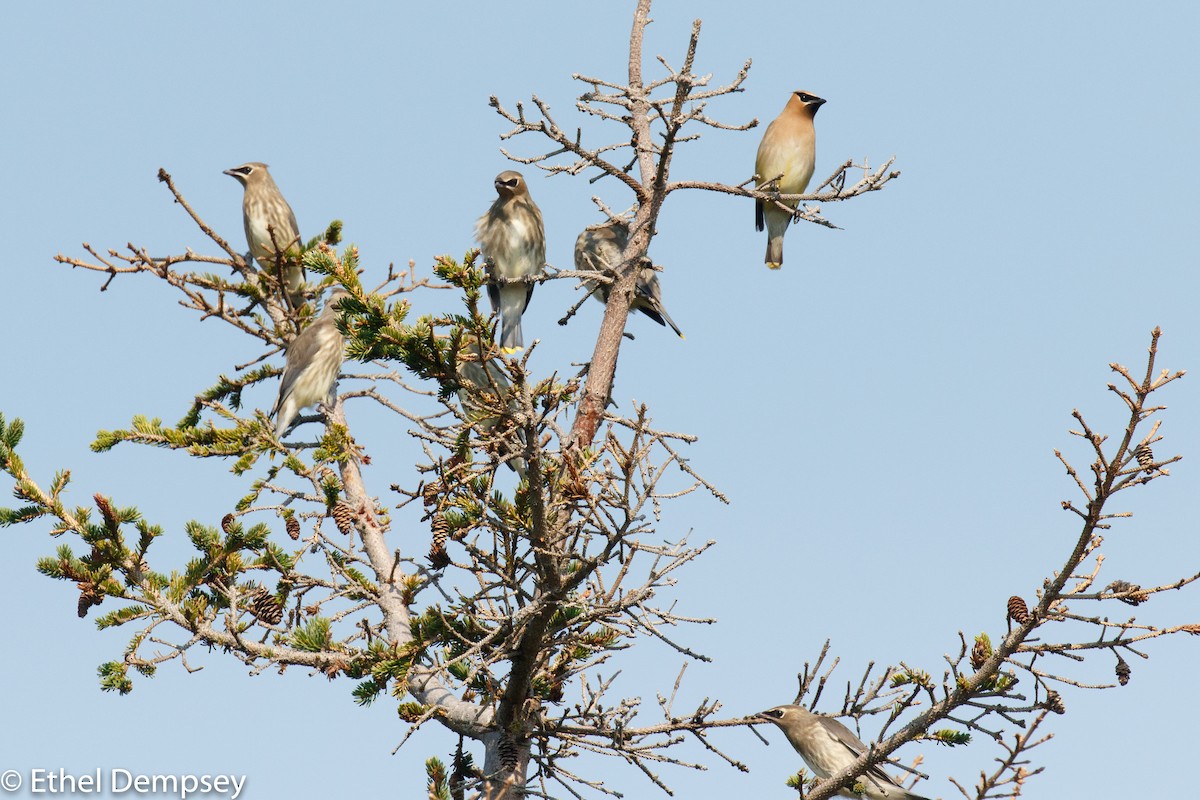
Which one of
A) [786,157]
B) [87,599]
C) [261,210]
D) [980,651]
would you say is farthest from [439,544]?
[786,157]

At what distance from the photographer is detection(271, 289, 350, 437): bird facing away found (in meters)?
6.29

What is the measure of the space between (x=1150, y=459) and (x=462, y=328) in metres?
1.89

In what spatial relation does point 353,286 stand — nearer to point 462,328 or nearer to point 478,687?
point 462,328

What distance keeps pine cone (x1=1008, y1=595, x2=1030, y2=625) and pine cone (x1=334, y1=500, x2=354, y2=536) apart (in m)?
2.53

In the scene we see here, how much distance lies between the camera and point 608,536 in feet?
13.0

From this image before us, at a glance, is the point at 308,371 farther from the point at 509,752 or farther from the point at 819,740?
the point at 819,740

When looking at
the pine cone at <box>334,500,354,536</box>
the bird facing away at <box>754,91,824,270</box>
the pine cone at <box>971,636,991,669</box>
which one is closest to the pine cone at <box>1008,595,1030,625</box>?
the pine cone at <box>971,636,991,669</box>

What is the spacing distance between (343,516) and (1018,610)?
2.58 metres

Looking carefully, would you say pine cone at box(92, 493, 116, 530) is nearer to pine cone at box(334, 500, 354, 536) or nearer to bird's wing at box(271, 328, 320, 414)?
pine cone at box(334, 500, 354, 536)

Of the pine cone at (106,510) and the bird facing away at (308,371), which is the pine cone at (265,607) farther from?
the bird facing away at (308,371)

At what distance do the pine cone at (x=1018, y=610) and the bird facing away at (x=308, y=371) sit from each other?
3.50 metres

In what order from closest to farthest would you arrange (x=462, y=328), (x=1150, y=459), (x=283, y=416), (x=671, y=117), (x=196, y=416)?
(x=1150, y=459) < (x=462, y=328) < (x=671, y=117) < (x=196, y=416) < (x=283, y=416)

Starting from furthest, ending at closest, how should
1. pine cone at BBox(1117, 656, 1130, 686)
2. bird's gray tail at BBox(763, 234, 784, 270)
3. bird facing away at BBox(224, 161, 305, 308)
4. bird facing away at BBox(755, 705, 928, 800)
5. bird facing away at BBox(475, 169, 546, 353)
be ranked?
bird's gray tail at BBox(763, 234, 784, 270)
bird facing away at BBox(224, 161, 305, 308)
bird facing away at BBox(475, 169, 546, 353)
bird facing away at BBox(755, 705, 928, 800)
pine cone at BBox(1117, 656, 1130, 686)

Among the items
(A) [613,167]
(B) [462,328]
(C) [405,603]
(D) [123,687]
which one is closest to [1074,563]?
(B) [462,328]
